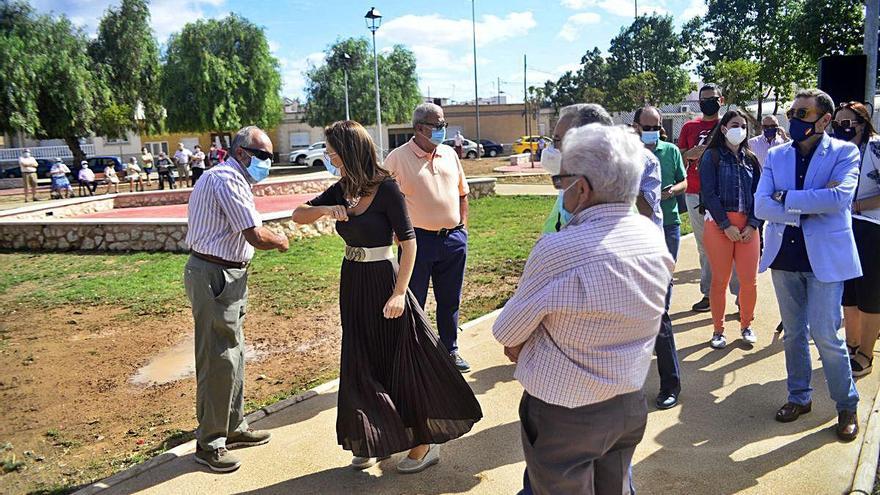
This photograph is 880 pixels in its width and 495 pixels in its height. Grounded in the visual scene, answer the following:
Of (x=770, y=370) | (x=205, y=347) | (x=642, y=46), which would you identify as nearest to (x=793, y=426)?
(x=770, y=370)

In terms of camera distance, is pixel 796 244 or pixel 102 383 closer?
pixel 796 244

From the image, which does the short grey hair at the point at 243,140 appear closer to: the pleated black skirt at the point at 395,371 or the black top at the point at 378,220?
the black top at the point at 378,220

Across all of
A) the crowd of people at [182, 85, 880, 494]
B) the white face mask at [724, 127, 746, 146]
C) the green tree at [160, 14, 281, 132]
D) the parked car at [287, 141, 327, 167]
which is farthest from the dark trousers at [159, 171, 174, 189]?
the white face mask at [724, 127, 746, 146]

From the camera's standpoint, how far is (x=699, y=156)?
647cm

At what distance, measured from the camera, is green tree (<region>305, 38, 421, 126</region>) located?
46.8 meters

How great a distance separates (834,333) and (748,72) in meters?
30.2

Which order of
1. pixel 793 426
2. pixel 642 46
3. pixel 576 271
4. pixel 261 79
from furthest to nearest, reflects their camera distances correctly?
pixel 642 46 < pixel 261 79 < pixel 793 426 < pixel 576 271

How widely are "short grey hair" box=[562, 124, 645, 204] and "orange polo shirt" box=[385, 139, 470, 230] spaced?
2.64 metres

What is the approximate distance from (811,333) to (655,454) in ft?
3.71

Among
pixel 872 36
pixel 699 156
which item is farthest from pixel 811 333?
pixel 872 36

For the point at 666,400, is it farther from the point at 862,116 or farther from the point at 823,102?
the point at 862,116

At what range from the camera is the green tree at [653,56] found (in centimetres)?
5247

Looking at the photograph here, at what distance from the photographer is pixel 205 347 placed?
3.83 meters

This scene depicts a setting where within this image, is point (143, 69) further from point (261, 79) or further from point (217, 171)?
point (217, 171)
